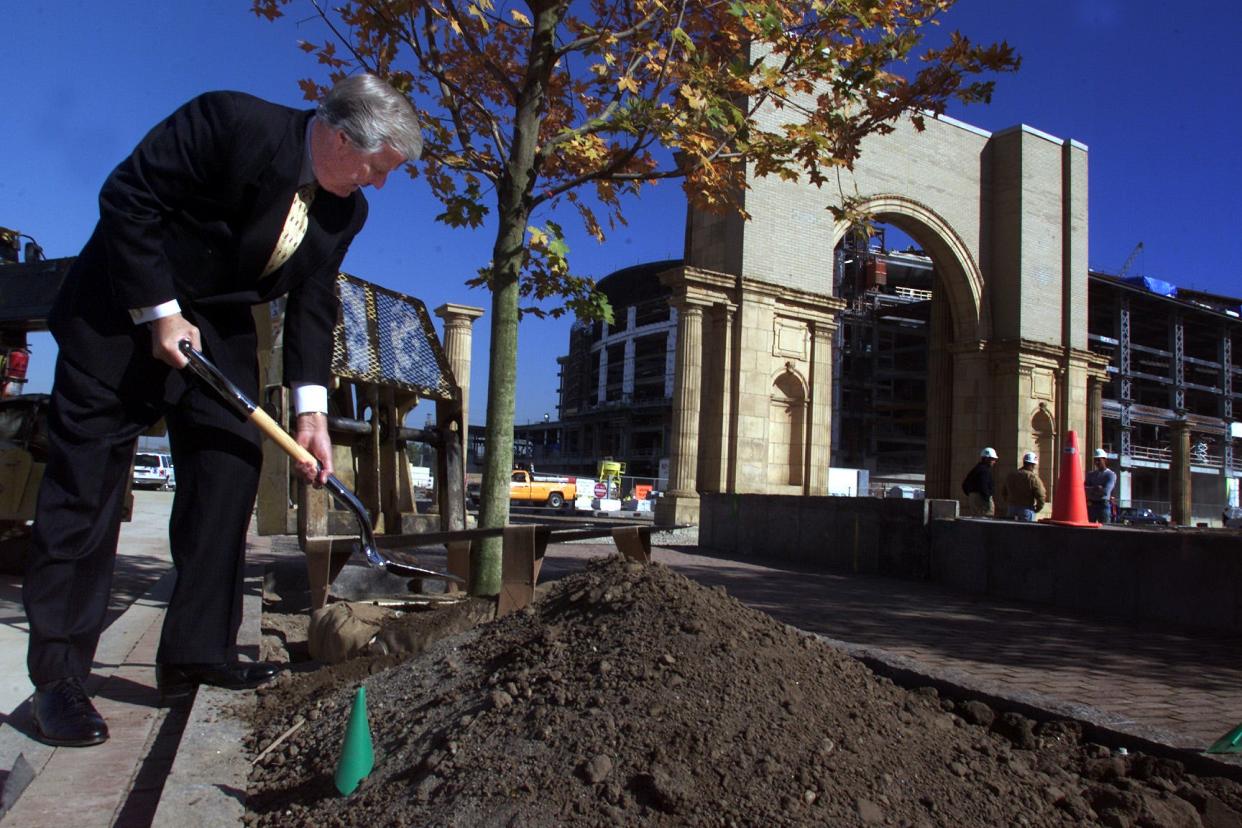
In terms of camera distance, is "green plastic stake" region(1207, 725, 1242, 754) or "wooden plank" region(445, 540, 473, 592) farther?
"wooden plank" region(445, 540, 473, 592)

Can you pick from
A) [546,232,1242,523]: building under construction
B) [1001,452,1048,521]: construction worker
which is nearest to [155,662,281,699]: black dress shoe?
[1001,452,1048,521]: construction worker

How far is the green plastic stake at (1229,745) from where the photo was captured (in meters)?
2.33

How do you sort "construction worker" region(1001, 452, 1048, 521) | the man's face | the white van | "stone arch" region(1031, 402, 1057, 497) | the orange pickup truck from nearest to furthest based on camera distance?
the man's face → "construction worker" region(1001, 452, 1048, 521) → "stone arch" region(1031, 402, 1057, 497) → the orange pickup truck → the white van

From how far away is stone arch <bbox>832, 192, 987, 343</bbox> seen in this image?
824 inches

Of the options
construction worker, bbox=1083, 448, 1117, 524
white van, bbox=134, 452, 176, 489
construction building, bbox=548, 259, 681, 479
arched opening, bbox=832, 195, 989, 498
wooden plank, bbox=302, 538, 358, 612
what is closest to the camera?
wooden plank, bbox=302, 538, 358, 612

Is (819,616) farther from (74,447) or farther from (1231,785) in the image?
(74,447)

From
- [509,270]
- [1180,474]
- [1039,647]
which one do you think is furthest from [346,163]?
[1180,474]

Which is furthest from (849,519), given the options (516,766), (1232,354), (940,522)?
(1232,354)

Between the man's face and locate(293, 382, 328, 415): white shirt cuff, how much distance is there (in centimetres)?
64

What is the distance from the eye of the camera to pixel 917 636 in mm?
5832

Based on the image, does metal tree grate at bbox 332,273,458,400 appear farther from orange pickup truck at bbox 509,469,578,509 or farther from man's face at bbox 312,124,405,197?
orange pickup truck at bbox 509,469,578,509

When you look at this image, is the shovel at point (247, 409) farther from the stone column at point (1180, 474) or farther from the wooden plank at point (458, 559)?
the stone column at point (1180, 474)

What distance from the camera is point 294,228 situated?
2615 mm

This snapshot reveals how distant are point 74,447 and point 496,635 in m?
1.32
